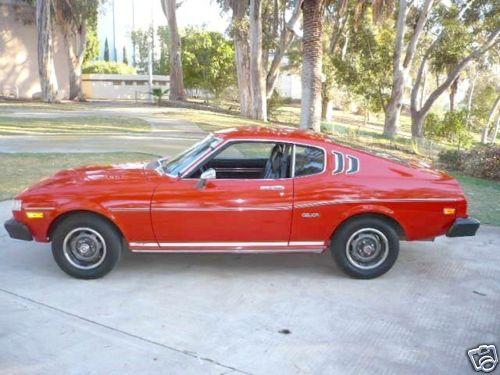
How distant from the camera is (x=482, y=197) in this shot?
9.12m

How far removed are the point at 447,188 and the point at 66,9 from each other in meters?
32.8

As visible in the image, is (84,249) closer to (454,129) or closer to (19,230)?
(19,230)

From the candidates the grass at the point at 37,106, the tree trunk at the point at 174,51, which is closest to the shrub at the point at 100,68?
the tree trunk at the point at 174,51

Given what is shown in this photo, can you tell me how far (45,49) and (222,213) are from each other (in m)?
28.3

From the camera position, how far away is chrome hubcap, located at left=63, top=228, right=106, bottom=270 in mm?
4812

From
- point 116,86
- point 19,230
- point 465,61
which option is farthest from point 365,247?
point 116,86

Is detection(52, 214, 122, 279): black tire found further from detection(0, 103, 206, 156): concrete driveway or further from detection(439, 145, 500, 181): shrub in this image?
detection(439, 145, 500, 181): shrub

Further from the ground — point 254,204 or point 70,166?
point 254,204

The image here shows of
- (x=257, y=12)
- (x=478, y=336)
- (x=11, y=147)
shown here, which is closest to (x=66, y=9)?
(x=257, y=12)

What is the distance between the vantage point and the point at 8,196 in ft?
26.1

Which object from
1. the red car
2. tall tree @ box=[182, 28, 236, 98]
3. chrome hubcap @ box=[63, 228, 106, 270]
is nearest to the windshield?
the red car

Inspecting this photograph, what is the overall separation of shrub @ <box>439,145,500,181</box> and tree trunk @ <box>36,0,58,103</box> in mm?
23908

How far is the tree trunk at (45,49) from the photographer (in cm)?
2884

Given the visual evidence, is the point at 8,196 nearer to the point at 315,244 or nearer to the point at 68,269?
the point at 68,269
